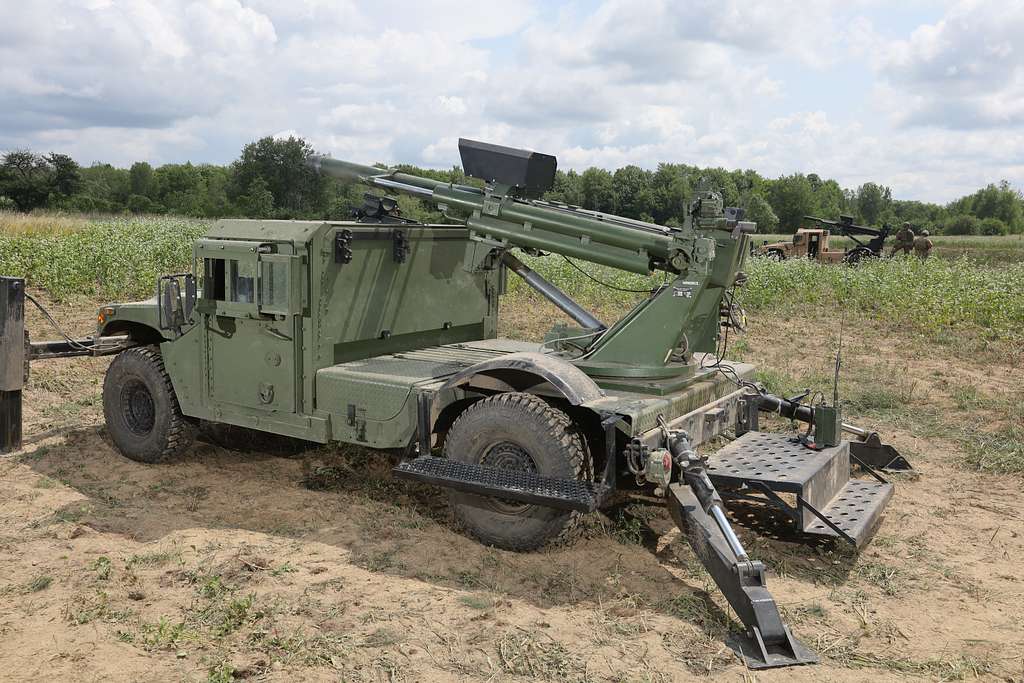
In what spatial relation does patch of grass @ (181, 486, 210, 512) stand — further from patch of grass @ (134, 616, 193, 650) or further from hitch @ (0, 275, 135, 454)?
patch of grass @ (134, 616, 193, 650)

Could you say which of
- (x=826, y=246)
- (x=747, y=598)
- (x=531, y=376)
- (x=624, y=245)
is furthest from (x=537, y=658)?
(x=826, y=246)

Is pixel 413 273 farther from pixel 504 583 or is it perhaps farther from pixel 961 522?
pixel 961 522

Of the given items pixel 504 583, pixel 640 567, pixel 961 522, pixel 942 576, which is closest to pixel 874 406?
pixel 961 522

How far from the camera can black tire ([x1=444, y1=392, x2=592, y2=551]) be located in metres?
6.02

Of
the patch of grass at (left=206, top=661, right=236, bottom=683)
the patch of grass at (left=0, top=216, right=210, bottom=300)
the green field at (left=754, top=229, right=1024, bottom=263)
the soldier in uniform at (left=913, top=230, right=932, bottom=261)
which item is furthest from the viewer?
the green field at (left=754, top=229, right=1024, bottom=263)

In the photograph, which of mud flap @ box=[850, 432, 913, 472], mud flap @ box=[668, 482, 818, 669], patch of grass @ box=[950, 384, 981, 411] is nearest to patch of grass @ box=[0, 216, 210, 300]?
mud flap @ box=[850, 432, 913, 472]

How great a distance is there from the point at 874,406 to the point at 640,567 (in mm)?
6063

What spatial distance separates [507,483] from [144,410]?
166 inches

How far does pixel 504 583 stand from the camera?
5.81 meters

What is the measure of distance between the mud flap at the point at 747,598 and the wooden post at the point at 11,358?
6340mm

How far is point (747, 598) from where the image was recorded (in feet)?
16.4

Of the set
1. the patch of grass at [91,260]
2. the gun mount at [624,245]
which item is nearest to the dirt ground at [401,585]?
the gun mount at [624,245]

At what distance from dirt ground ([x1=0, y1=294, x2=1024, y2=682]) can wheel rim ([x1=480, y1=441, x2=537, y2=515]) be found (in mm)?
319

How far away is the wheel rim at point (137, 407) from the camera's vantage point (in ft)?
27.6
